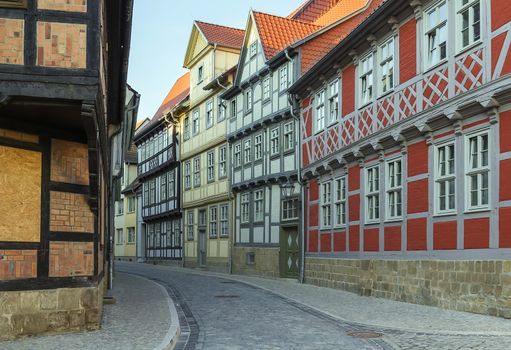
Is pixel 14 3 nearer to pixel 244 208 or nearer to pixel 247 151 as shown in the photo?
pixel 247 151

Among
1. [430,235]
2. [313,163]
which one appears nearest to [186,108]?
[313,163]

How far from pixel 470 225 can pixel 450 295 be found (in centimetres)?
149

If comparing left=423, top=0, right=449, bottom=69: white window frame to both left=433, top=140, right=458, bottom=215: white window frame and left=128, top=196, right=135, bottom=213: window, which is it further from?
left=128, top=196, right=135, bottom=213: window

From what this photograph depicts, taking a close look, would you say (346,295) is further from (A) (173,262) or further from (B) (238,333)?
(A) (173,262)

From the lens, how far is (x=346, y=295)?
54.4ft

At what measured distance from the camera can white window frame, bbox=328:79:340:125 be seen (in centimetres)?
1917

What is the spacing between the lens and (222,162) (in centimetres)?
3067

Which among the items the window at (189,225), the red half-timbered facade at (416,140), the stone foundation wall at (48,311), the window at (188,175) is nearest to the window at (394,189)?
the red half-timbered facade at (416,140)

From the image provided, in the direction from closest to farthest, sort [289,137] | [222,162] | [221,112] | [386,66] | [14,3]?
[14,3] → [386,66] → [289,137] → [222,162] → [221,112]

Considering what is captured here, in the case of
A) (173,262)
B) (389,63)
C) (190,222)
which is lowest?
(173,262)

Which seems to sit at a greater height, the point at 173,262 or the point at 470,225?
the point at 470,225

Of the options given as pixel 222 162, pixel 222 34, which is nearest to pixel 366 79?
pixel 222 162

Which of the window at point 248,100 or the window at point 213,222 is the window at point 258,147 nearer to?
the window at point 248,100

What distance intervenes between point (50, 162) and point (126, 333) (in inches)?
107
